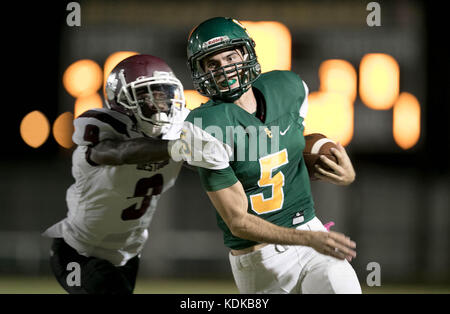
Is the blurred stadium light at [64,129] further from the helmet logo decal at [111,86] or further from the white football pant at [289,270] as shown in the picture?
the white football pant at [289,270]

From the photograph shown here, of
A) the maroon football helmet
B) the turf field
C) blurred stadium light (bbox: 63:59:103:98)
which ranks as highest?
blurred stadium light (bbox: 63:59:103:98)

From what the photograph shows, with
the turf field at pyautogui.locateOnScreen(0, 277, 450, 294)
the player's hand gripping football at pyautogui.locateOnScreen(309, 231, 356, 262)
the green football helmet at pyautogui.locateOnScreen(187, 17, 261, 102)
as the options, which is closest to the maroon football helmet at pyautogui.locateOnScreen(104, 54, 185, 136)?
the green football helmet at pyautogui.locateOnScreen(187, 17, 261, 102)

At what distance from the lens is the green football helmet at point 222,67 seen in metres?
2.74

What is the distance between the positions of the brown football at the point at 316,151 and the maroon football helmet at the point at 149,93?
629mm

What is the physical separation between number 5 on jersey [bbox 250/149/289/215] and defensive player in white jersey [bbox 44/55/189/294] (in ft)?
1.93

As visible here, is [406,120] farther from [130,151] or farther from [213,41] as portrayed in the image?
[213,41]

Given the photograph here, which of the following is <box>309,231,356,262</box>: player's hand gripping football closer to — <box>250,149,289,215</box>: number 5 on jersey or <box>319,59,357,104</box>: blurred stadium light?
<box>250,149,289,215</box>: number 5 on jersey

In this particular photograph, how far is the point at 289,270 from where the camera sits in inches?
104

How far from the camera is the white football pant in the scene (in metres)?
2.56

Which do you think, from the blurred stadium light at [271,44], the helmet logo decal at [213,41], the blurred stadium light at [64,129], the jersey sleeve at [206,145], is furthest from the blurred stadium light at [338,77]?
the jersey sleeve at [206,145]

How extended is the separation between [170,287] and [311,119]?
1.80 meters

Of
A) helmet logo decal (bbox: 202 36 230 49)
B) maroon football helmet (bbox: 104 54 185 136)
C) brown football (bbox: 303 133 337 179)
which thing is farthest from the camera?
maroon football helmet (bbox: 104 54 185 136)

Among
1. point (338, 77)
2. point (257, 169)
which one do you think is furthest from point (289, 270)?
point (338, 77)

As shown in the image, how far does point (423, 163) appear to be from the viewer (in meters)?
5.97
